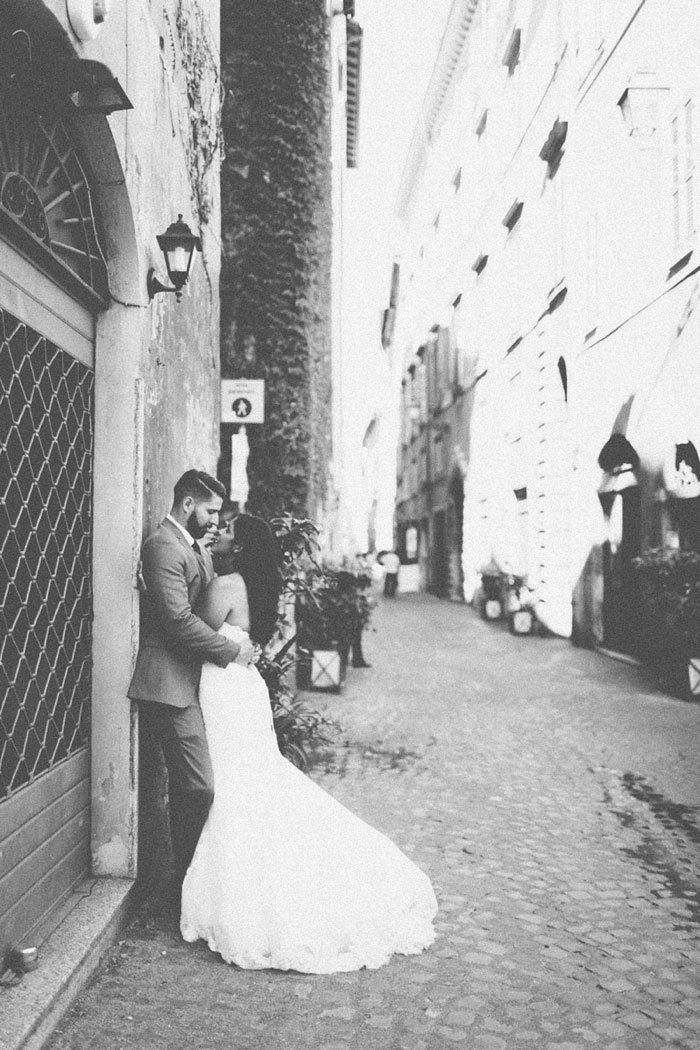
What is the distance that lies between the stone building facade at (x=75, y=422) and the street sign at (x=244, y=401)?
13.6 feet

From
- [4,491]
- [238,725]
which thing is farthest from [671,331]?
[4,491]

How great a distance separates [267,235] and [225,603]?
322 inches

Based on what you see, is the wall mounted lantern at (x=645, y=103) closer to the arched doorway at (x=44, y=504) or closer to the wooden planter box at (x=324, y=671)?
the wooden planter box at (x=324, y=671)

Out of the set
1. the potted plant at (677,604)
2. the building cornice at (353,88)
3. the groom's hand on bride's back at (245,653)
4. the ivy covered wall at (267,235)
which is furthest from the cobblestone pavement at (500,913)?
the building cornice at (353,88)

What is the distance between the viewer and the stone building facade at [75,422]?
11.3 ft

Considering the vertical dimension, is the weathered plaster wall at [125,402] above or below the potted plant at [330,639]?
above

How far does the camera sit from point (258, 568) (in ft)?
15.2

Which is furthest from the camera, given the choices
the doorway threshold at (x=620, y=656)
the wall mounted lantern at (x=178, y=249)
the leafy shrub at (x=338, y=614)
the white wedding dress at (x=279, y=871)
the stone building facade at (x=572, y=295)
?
the doorway threshold at (x=620, y=656)

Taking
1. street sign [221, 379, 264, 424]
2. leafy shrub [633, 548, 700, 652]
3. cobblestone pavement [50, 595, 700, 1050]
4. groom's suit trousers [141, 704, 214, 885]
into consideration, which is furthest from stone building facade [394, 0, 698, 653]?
groom's suit trousers [141, 704, 214, 885]

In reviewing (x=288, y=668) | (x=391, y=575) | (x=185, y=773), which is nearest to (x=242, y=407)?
(x=288, y=668)

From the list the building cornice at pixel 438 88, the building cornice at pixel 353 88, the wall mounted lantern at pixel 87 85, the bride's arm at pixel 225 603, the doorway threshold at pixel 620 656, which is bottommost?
the doorway threshold at pixel 620 656

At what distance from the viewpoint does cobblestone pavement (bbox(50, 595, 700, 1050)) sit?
3.38 m

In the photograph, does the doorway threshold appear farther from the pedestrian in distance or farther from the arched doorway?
the pedestrian in distance

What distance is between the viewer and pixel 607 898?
4781 mm
